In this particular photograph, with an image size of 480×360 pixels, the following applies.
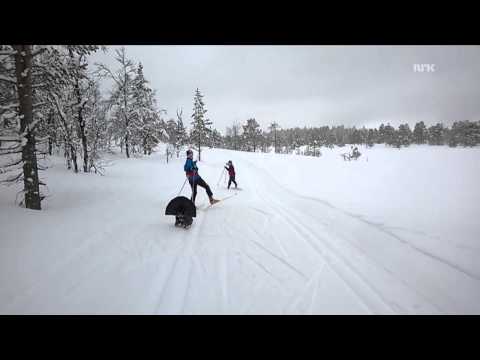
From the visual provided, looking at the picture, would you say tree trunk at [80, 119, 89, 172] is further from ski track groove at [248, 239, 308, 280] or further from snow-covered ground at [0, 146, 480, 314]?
ski track groove at [248, 239, 308, 280]

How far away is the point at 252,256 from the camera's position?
360 cm

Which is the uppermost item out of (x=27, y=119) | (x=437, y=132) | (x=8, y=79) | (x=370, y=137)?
(x=370, y=137)

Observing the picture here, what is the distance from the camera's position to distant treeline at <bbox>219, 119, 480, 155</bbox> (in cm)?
460

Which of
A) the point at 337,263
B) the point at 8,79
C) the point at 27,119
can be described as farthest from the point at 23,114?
the point at 337,263

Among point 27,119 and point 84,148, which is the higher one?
point 27,119

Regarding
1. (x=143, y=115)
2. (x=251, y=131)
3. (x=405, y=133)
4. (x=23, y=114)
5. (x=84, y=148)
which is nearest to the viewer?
(x=23, y=114)

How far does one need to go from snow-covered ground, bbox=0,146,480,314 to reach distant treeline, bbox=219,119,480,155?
0.84 m

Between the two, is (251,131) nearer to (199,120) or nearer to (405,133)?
(199,120)

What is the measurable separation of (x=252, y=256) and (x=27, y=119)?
7.23 metres

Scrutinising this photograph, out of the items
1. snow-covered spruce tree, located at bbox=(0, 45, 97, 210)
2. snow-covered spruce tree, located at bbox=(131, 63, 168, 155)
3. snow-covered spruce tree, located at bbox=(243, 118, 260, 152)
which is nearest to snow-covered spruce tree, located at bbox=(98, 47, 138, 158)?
snow-covered spruce tree, located at bbox=(131, 63, 168, 155)

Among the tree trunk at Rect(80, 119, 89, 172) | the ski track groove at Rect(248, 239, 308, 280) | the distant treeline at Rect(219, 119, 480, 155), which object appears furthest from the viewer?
the tree trunk at Rect(80, 119, 89, 172)

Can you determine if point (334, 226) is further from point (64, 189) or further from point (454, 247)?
point (64, 189)

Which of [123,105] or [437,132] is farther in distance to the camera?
[123,105]

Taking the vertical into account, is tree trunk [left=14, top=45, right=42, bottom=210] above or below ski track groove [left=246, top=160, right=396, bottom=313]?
above
